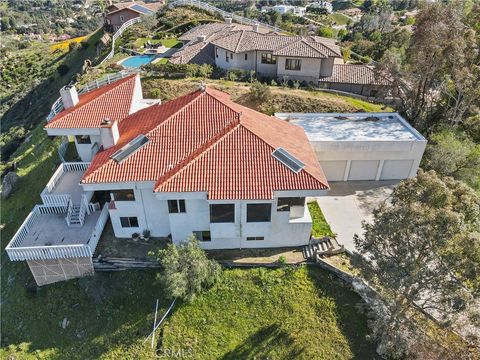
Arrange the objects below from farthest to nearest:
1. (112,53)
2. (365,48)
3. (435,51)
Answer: (365,48) < (112,53) < (435,51)

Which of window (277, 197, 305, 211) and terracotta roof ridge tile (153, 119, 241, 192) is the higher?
terracotta roof ridge tile (153, 119, 241, 192)

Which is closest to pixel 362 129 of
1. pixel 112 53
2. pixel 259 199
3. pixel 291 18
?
pixel 259 199

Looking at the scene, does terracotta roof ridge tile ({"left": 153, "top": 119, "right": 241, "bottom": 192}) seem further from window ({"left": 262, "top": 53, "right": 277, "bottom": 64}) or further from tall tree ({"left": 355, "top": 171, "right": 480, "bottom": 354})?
window ({"left": 262, "top": 53, "right": 277, "bottom": 64})

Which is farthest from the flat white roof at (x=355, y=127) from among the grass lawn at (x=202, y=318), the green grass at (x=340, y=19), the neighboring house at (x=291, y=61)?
the green grass at (x=340, y=19)

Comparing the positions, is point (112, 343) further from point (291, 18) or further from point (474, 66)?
point (291, 18)

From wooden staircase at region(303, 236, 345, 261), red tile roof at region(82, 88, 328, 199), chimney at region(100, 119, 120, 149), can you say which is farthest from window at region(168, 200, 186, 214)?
wooden staircase at region(303, 236, 345, 261)

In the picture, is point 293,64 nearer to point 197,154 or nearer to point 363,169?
point 363,169
